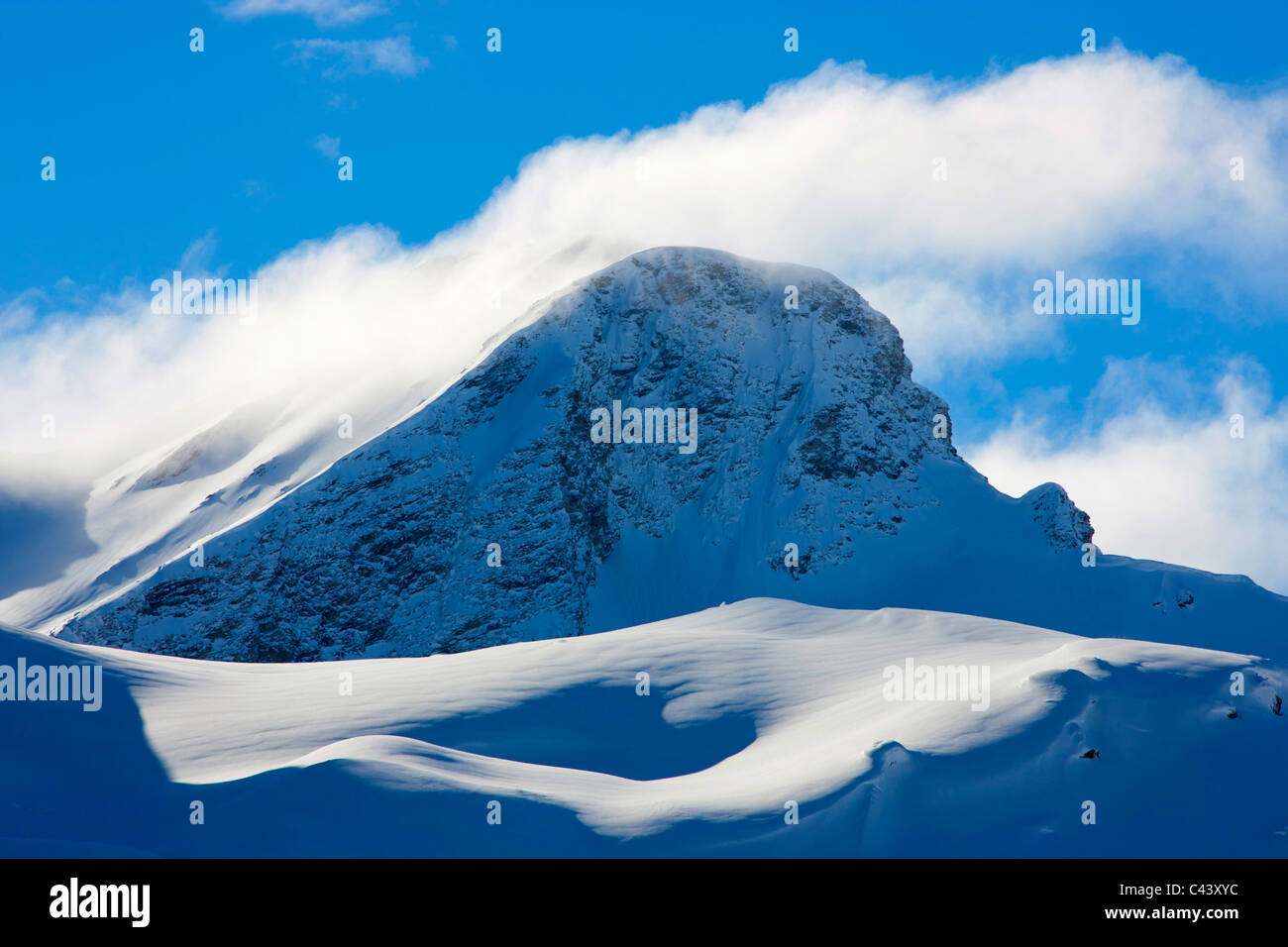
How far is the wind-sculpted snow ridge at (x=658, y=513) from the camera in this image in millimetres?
85812

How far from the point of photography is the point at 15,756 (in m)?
23.5

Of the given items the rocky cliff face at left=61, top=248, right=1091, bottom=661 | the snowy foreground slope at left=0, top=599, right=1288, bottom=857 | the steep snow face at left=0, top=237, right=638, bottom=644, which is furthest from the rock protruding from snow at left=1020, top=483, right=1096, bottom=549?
the snowy foreground slope at left=0, top=599, right=1288, bottom=857

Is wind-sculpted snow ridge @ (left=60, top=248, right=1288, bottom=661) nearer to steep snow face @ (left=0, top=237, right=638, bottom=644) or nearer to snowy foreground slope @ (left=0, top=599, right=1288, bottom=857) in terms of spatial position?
steep snow face @ (left=0, top=237, right=638, bottom=644)

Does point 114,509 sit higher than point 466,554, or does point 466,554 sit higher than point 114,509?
point 114,509

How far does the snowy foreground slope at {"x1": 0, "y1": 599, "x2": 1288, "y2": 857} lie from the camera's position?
2062 centimetres

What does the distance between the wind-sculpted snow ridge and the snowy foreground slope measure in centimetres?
5343

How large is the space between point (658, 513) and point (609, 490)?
449 centimetres

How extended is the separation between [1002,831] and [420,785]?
412 inches

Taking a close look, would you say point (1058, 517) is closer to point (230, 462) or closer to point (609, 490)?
point (609, 490)

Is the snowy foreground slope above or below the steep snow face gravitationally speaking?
below

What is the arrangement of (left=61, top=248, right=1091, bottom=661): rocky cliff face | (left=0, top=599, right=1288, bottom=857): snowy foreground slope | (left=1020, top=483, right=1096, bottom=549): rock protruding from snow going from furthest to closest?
1. (left=1020, top=483, right=1096, bottom=549): rock protruding from snow
2. (left=61, top=248, right=1091, bottom=661): rocky cliff face
3. (left=0, top=599, right=1288, bottom=857): snowy foreground slope

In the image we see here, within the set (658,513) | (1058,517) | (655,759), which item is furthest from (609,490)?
(655,759)

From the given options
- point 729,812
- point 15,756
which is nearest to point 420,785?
point 729,812
